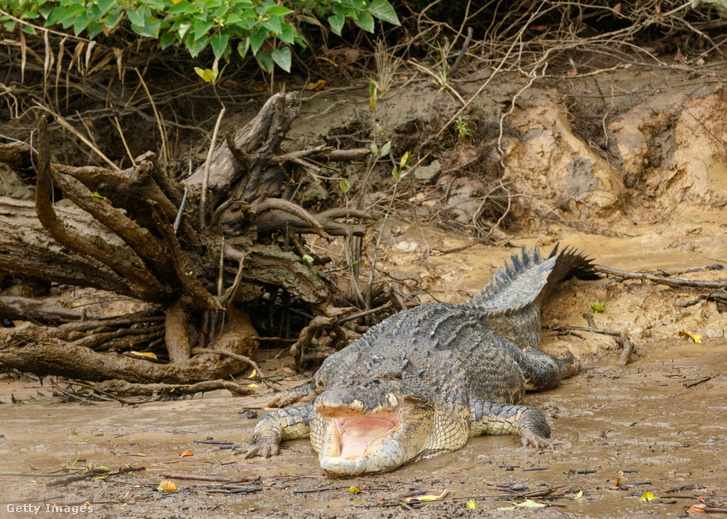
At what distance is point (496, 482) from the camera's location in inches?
109

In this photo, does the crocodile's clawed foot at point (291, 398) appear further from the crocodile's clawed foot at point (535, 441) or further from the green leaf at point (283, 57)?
the green leaf at point (283, 57)

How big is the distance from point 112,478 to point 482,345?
238cm

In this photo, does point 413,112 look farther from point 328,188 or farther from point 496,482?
point 496,482

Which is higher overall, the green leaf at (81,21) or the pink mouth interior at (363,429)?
the green leaf at (81,21)

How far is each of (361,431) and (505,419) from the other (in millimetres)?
906

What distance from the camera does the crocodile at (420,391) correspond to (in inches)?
120

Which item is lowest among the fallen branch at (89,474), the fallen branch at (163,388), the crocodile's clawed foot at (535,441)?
the fallen branch at (163,388)

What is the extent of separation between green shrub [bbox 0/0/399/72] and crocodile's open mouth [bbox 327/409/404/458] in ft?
12.4

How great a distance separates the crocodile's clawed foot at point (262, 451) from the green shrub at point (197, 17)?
3660mm

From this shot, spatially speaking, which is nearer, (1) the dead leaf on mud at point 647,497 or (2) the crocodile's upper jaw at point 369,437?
(1) the dead leaf on mud at point 647,497

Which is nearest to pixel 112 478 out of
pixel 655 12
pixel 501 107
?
pixel 501 107

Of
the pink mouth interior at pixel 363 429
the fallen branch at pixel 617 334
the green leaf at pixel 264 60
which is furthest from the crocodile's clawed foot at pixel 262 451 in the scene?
the green leaf at pixel 264 60

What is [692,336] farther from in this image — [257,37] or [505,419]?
[257,37]

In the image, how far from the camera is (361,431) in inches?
125
